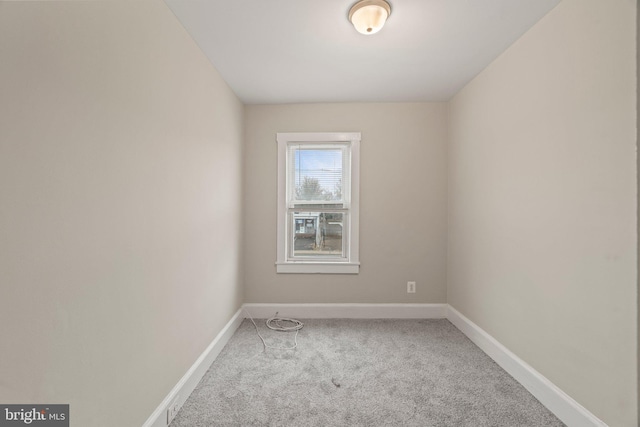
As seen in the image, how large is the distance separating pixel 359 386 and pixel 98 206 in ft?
6.22

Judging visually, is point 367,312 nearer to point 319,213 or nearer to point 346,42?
point 319,213

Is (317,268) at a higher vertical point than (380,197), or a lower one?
lower

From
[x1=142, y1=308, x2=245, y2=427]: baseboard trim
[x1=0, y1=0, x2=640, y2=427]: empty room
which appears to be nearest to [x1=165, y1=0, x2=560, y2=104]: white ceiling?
[x1=0, y1=0, x2=640, y2=427]: empty room

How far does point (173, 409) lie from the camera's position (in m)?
1.63

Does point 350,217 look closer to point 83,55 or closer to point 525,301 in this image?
point 525,301

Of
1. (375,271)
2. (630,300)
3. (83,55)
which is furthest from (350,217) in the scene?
(83,55)

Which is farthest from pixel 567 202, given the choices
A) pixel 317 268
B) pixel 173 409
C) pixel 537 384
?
pixel 173 409

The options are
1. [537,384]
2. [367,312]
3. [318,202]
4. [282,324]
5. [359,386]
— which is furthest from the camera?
[318,202]

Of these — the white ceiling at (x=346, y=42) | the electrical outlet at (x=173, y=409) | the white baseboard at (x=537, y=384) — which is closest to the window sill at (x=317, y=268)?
the white baseboard at (x=537, y=384)

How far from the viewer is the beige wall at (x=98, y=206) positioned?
85 centimetres

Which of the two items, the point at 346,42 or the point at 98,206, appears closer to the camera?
the point at 98,206

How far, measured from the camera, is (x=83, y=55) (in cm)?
106

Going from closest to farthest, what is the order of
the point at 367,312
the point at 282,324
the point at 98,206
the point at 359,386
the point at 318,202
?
the point at 98,206 → the point at 359,386 → the point at 282,324 → the point at 367,312 → the point at 318,202

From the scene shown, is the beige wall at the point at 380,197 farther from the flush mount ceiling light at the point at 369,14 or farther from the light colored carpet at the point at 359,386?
the flush mount ceiling light at the point at 369,14
